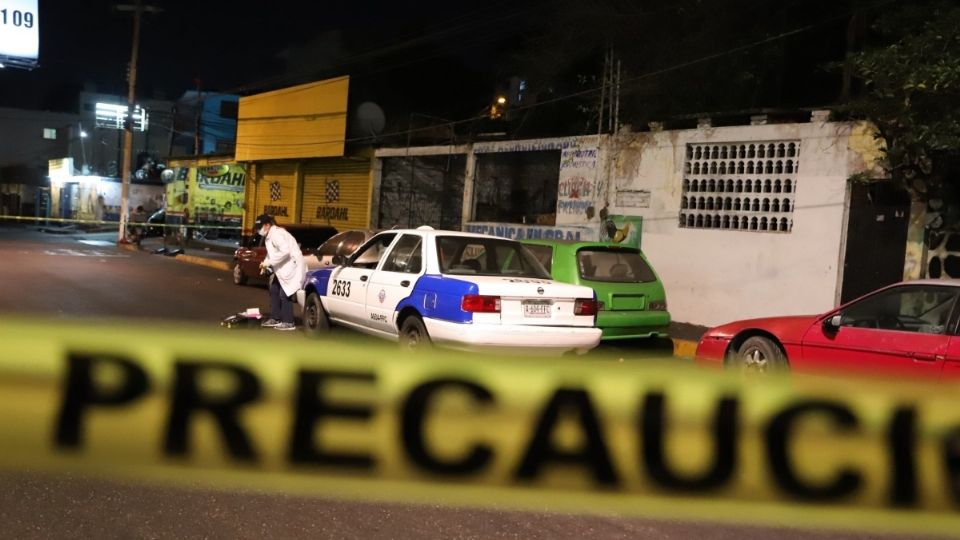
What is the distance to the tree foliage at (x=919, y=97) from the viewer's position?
340 inches

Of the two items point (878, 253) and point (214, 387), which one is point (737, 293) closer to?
point (878, 253)

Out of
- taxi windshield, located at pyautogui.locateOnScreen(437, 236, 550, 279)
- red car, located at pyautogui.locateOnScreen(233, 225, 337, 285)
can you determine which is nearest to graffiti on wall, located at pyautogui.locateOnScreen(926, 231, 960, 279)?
taxi windshield, located at pyautogui.locateOnScreen(437, 236, 550, 279)

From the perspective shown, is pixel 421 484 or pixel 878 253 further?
pixel 878 253

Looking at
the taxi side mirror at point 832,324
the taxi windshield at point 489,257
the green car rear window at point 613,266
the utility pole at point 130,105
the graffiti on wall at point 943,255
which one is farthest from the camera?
the utility pole at point 130,105

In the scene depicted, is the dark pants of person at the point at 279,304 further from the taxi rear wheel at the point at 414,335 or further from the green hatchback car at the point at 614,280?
the green hatchback car at the point at 614,280

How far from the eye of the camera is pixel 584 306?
7.44 metres

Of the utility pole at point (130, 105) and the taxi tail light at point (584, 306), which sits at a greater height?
the utility pole at point (130, 105)

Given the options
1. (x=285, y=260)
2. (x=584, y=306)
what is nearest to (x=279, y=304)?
(x=285, y=260)

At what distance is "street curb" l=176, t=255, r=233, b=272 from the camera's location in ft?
68.7

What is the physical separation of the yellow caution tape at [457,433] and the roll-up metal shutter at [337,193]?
17.4m

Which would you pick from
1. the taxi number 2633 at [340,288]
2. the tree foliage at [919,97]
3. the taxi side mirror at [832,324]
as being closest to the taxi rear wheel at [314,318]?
the taxi number 2633 at [340,288]

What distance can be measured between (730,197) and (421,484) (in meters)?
9.40

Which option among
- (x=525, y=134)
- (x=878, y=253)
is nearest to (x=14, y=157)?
(x=525, y=134)

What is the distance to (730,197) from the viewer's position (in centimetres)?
1205
